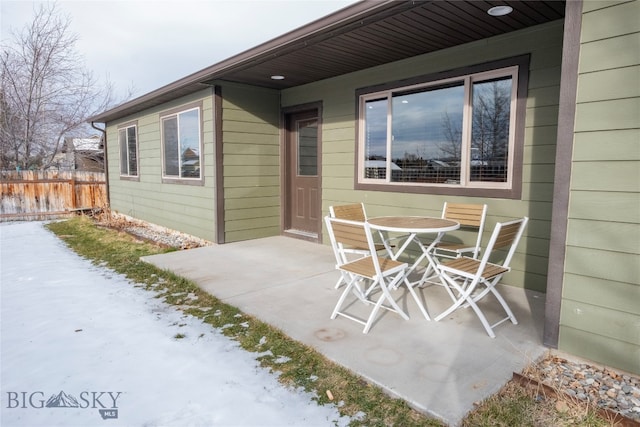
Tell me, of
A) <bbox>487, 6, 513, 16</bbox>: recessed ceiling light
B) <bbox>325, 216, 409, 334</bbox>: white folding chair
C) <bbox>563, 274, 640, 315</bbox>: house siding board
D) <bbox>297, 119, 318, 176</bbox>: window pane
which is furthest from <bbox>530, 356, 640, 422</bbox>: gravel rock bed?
<bbox>297, 119, 318, 176</bbox>: window pane

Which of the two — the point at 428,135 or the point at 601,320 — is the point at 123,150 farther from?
the point at 601,320

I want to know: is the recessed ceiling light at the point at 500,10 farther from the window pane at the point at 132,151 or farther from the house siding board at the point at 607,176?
the window pane at the point at 132,151

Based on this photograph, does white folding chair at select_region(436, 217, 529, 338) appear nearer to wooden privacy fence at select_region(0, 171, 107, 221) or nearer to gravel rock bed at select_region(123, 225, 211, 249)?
gravel rock bed at select_region(123, 225, 211, 249)

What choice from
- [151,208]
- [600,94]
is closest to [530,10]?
[600,94]

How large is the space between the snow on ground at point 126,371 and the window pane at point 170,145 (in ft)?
11.5

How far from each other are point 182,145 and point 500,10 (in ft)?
16.8

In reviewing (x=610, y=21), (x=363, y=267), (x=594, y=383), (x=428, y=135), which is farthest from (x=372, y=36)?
(x=594, y=383)

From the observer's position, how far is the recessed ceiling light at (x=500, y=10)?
292 centimetres

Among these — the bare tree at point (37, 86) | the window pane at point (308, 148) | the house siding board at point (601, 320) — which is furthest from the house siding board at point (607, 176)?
the bare tree at point (37, 86)

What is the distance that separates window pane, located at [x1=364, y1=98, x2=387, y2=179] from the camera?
4695 mm

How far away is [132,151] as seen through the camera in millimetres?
8508

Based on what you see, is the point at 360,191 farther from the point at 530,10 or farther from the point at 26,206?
the point at 26,206

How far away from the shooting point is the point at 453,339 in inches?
99.3

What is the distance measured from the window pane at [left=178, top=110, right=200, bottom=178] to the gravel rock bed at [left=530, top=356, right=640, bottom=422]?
5.30 m
